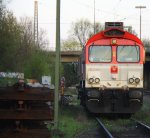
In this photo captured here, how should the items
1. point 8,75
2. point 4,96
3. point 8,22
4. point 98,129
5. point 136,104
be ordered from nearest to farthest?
1. point 4,96
2. point 98,129
3. point 136,104
4. point 8,75
5. point 8,22

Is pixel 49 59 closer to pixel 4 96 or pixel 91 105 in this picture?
pixel 91 105

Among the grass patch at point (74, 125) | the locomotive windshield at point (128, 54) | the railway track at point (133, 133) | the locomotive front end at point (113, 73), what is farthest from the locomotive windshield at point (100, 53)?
the railway track at point (133, 133)

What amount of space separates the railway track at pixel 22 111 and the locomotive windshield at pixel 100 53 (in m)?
12.4

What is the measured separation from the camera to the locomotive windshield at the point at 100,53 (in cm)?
2166

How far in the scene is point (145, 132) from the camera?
16188mm

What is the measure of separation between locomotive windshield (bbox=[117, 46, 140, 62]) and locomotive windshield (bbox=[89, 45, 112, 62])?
1.44 ft

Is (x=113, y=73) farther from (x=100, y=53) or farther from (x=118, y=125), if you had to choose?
(x=118, y=125)

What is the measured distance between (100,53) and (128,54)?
1.24m

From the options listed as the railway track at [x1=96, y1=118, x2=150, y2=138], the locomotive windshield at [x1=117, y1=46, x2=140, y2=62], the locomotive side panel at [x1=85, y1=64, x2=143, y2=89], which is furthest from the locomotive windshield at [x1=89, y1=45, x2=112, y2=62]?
the railway track at [x1=96, y1=118, x2=150, y2=138]

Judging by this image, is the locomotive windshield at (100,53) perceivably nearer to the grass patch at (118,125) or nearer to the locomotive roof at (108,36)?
the locomotive roof at (108,36)

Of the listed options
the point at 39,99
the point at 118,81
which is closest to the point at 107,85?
the point at 118,81

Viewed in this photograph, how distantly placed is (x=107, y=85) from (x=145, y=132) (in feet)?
18.4

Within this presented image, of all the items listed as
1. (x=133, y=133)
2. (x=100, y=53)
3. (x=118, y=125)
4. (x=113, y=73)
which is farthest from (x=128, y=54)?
(x=133, y=133)

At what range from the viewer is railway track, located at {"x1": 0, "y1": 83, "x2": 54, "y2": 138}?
9078mm
